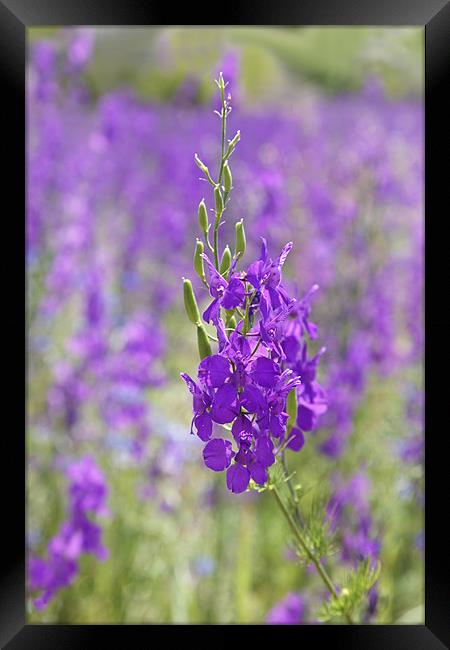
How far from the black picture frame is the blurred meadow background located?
1.59 feet

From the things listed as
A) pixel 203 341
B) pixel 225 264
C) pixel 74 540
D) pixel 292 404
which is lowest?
pixel 74 540

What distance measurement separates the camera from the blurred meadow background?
321cm

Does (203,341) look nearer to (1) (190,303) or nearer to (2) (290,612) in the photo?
(1) (190,303)

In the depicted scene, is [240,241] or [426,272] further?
[426,272]

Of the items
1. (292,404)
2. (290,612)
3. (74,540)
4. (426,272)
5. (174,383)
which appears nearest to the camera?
(292,404)

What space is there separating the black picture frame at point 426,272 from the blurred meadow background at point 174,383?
49 centimetres

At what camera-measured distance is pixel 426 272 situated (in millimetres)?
1625

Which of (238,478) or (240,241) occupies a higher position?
(240,241)

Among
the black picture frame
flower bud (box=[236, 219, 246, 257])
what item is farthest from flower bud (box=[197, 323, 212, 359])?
the black picture frame

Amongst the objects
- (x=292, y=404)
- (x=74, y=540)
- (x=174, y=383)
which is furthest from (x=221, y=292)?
(x=174, y=383)

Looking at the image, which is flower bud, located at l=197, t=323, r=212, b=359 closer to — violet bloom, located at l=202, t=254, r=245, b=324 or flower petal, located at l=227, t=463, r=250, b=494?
violet bloom, located at l=202, t=254, r=245, b=324

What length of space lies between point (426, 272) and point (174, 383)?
348 centimetres

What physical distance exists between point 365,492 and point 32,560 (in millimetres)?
1587

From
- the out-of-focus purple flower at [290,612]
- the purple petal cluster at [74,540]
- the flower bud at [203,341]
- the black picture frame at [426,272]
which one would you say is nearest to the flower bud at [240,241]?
the flower bud at [203,341]
